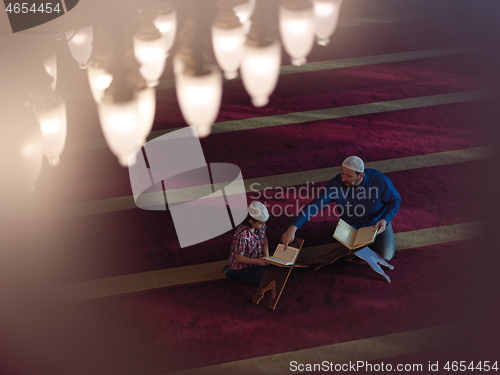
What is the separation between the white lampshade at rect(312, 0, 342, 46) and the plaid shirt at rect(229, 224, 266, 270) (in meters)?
4.54

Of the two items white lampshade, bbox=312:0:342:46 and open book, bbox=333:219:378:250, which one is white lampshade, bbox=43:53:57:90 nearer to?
white lampshade, bbox=312:0:342:46

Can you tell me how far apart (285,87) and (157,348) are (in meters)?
4.01

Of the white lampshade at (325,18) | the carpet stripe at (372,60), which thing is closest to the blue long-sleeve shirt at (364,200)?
the carpet stripe at (372,60)

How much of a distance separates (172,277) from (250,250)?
2.43 feet

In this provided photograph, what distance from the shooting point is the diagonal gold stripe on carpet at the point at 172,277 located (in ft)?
14.0

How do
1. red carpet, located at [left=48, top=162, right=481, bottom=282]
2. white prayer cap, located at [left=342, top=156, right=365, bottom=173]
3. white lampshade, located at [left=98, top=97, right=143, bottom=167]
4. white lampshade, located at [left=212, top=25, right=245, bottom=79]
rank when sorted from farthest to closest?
white lampshade, located at [left=212, top=25, right=245, bottom=79] < white lampshade, located at [left=98, top=97, right=143, bottom=167] < red carpet, located at [left=48, top=162, right=481, bottom=282] < white prayer cap, located at [left=342, top=156, right=365, bottom=173]

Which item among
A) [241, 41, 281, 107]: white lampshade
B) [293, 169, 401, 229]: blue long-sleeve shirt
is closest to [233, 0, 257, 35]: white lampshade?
[241, 41, 281, 107]: white lampshade

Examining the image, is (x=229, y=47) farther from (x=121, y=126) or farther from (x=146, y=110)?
(x=121, y=126)

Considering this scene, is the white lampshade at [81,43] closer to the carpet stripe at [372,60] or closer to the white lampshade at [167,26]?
the white lampshade at [167,26]

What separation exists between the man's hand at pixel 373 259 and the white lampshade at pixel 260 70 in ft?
9.30

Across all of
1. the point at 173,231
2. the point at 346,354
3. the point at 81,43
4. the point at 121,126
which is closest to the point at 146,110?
the point at 121,126

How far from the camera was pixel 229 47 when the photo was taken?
7.92 m

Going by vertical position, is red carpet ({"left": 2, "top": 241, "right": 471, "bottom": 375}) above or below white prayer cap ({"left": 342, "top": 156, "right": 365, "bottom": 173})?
below

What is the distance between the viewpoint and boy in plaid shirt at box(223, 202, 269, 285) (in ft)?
12.9
